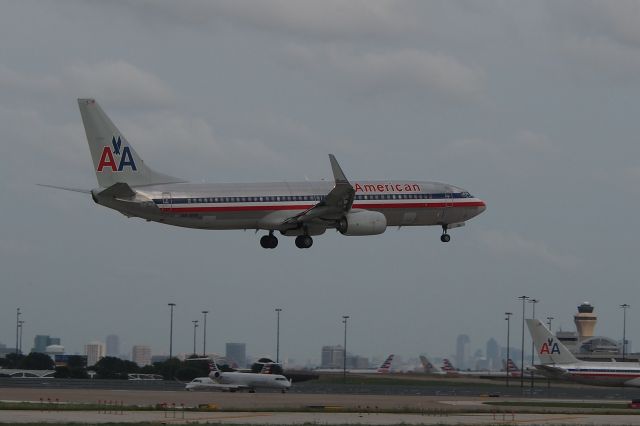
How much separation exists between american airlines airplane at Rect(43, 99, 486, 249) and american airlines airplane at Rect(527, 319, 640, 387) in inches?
1069

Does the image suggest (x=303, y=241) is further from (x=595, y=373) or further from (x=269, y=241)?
(x=595, y=373)

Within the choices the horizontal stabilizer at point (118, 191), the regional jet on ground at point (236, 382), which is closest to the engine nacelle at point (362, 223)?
the horizontal stabilizer at point (118, 191)

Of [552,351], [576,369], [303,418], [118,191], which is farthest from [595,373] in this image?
[303,418]

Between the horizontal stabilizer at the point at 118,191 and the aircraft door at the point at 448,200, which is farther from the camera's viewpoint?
the aircraft door at the point at 448,200

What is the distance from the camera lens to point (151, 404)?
7556 cm

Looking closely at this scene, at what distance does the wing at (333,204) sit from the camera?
85.6 m

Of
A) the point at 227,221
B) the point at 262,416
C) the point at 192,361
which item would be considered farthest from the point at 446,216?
the point at 192,361

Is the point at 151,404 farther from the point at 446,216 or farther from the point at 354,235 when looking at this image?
the point at 446,216

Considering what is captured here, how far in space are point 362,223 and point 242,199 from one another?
918 cm

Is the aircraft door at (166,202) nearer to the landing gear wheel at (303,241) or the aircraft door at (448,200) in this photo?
the landing gear wheel at (303,241)

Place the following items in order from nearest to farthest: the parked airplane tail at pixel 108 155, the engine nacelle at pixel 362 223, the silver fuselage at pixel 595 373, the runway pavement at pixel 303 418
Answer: the runway pavement at pixel 303 418, the parked airplane tail at pixel 108 155, the engine nacelle at pixel 362 223, the silver fuselage at pixel 595 373

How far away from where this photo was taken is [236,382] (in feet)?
365

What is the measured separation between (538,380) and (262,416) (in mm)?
108638

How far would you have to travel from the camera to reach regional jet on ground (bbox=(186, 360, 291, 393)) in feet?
354
